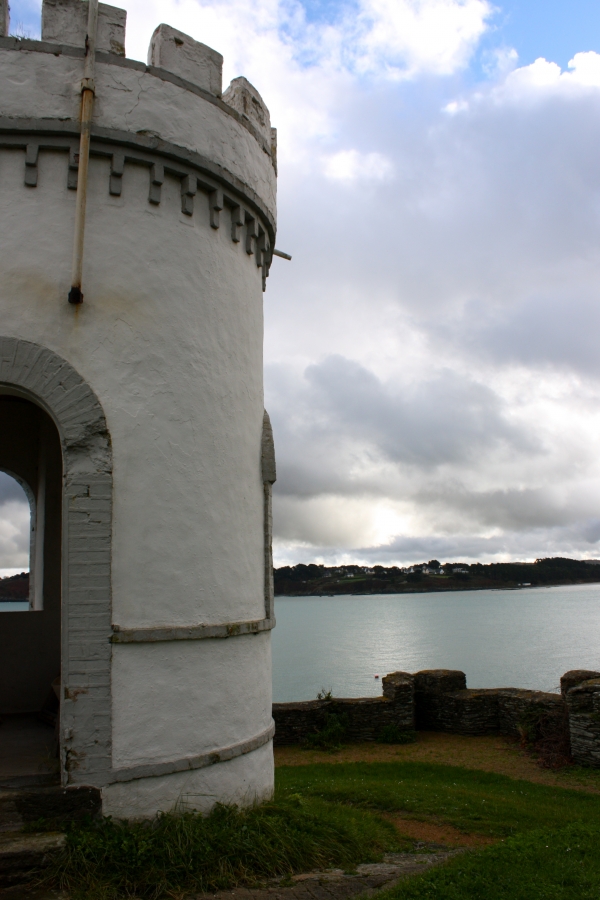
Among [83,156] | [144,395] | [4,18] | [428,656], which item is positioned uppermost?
[4,18]

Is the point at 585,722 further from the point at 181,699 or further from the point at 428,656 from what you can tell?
the point at 428,656

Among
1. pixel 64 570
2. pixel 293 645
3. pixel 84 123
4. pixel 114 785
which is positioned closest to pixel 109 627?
pixel 64 570

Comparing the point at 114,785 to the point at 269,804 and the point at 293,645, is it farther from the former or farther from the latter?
the point at 293,645

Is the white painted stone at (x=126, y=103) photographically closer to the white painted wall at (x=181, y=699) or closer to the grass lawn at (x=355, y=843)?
the white painted wall at (x=181, y=699)

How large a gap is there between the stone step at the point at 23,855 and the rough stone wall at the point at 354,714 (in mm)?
9754

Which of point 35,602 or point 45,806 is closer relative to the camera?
point 45,806

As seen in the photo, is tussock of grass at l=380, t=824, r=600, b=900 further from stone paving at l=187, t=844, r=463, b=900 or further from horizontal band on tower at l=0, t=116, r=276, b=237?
horizontal band on tower at l=0, t=116, r=276, b=237

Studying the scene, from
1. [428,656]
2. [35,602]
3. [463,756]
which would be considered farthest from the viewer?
[428,656]

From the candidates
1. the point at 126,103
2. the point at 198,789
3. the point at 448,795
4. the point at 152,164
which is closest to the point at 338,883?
the point at 198,789

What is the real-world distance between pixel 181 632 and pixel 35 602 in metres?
4.50

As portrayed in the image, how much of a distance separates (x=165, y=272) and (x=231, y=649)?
348 cm

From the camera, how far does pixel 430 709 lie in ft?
51.2

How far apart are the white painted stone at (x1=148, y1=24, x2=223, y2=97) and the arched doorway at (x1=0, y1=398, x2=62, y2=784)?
4091mm

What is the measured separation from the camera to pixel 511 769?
12.2 metres
